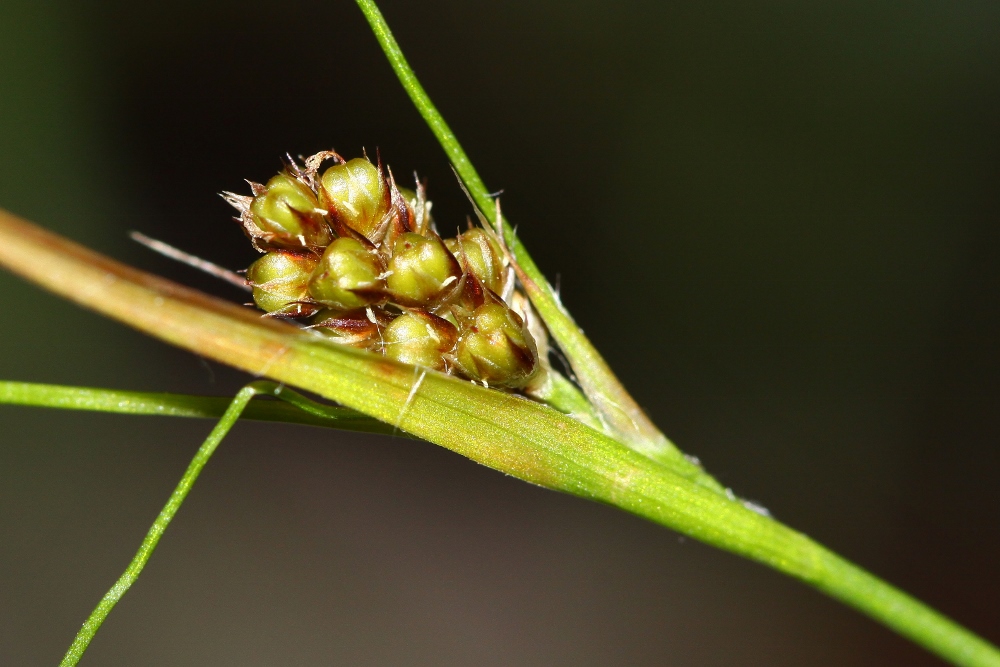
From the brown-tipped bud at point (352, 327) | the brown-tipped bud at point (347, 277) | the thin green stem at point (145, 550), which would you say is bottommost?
the thin green stem at point (145, 550)

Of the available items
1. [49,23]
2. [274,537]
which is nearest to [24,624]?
[274,537]

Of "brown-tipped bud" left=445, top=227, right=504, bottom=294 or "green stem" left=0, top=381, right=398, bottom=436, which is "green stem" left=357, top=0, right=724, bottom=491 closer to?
"brown-tipped bud" left=445, top=227, right=504, bottom=294

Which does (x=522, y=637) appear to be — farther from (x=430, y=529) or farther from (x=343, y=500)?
(x=343, y=500)

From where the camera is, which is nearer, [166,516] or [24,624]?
[166,516]

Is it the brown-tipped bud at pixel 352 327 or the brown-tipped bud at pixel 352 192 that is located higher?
the brown-tipped bud at pixel 352 192

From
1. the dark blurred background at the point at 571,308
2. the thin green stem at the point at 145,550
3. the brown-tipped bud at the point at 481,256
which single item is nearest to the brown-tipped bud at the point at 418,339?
the brown-tipped bud at the point at 481,256

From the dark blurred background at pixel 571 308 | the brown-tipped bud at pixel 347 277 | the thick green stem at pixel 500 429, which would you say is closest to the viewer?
the thick green stem at pixel 500 429

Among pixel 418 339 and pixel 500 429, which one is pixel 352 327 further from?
pixel 500 429

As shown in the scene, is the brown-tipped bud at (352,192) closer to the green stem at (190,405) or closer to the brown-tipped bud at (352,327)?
the brown-tipped bud at (352,327)
